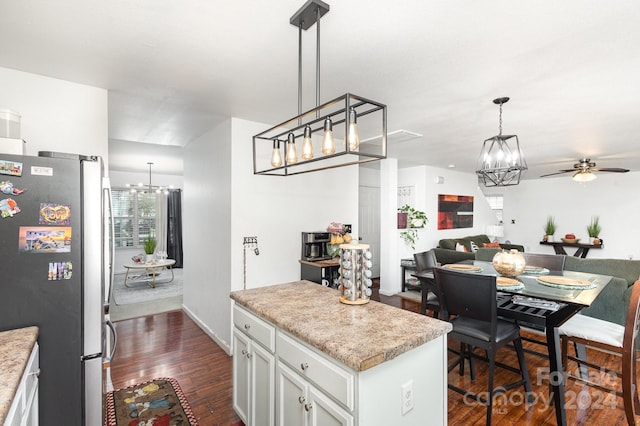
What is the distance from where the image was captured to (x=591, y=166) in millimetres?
5031

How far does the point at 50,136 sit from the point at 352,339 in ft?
8.83

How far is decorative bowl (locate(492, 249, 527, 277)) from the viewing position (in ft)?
9.23

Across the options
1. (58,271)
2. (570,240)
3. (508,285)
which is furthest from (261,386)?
(570,240)

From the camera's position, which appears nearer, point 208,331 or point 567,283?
point 567,283

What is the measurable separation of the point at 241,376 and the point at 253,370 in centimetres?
24

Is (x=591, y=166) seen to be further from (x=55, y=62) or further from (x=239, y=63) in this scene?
(x=55, y=62)

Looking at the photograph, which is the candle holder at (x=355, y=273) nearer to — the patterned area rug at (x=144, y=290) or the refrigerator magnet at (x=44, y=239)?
the refrigerator magnet at (x=44, y=239)

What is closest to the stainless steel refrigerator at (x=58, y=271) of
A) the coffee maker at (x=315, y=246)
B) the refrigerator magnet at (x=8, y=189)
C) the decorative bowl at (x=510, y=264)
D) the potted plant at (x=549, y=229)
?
the refrigerator magnet at (x=8, y=189)

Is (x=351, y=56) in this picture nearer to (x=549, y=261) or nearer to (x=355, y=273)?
(x=355, y=273)

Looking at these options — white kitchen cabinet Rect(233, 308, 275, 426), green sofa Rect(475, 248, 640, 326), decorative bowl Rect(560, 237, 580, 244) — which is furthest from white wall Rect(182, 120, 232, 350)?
decorative bowl Rect(560, 237, 580, 244)

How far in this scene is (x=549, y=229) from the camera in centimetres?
805

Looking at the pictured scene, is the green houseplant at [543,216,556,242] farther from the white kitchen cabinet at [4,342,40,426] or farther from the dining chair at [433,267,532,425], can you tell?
the white kitchen cabinet at [4,342,40,426]

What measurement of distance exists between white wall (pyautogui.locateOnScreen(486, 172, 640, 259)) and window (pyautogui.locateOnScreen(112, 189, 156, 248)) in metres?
9.38

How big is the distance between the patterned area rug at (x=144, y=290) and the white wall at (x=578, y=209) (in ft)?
27.9
